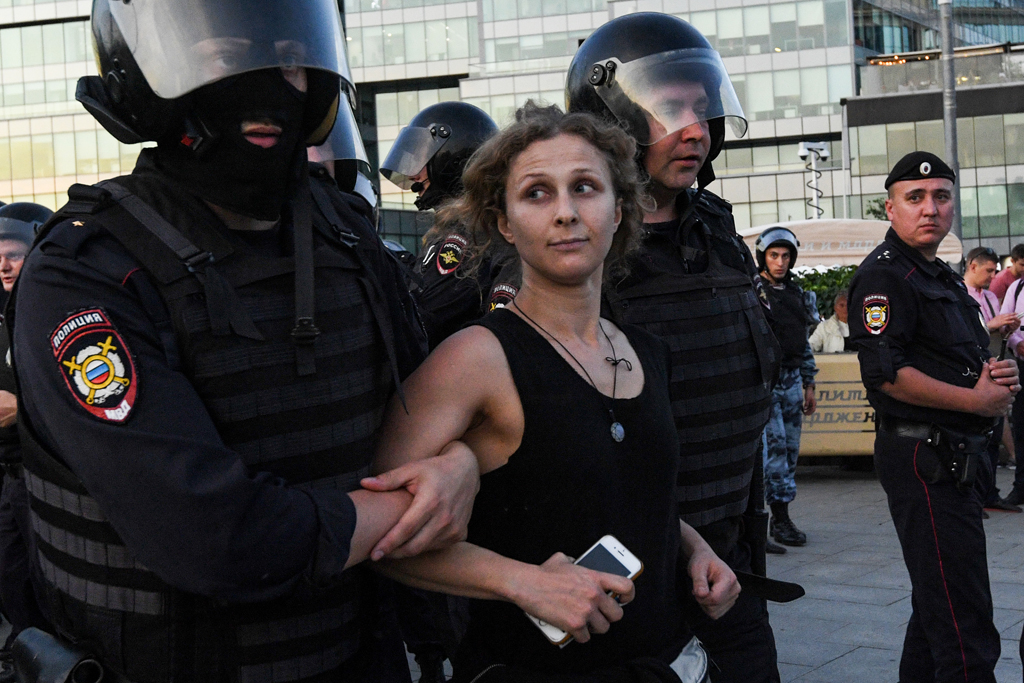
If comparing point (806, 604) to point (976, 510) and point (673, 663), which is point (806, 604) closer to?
point (976, 510)

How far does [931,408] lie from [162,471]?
3.45 metres

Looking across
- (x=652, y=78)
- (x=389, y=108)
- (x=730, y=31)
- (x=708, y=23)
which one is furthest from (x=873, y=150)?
(x=652, y=78)

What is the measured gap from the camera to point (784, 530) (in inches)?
305

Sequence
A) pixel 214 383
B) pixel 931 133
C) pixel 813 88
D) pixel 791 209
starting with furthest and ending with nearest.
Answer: pixel 813 88 < pixel 791 209 < pixel 931 133 < pixel 214 383

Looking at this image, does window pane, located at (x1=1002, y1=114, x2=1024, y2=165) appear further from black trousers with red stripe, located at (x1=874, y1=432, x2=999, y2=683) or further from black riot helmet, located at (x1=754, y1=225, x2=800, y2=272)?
black trousers with red stripe, located at (x1=874, y1=432, x2=999, y2=683)

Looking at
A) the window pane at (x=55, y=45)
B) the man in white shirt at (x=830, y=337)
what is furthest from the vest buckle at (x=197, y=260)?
the window pane at (x=55, y=45)

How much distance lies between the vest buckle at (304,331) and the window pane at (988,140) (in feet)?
155

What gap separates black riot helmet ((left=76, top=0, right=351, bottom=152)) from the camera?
192 centimetres

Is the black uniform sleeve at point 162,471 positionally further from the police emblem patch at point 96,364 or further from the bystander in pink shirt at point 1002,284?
the bystander in pink shirt at point 1002,284

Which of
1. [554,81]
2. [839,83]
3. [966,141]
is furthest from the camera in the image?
[554,81]

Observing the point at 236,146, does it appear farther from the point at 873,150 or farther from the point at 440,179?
the point at 873,150

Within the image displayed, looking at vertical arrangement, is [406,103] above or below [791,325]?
above

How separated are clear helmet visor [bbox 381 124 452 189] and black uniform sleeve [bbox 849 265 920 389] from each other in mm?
2209

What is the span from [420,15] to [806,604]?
5335 centimetres
